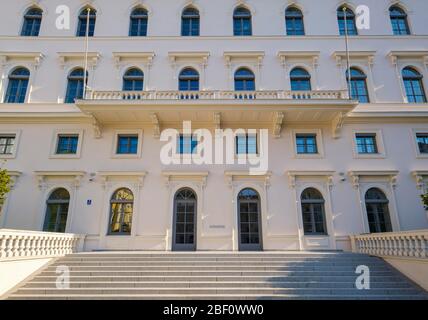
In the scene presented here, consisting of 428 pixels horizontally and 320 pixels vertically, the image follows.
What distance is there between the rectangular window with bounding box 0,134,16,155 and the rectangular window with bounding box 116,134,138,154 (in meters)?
5.30

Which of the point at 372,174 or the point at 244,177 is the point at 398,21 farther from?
the point at 244,177

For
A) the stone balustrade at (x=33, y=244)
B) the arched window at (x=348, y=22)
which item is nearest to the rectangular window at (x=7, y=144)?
the stone balustrade at (x=33, y=244)

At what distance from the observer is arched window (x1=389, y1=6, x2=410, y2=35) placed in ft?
49.9

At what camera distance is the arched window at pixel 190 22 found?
49.8 ft

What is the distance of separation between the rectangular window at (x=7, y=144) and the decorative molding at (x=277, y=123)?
524 inches

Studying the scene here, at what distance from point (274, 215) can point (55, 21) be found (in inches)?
666

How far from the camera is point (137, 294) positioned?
23.3 ft

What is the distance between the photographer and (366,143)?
42.6ft

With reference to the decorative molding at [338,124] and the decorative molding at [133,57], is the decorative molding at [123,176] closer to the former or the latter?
the decorative molding at [133,57]

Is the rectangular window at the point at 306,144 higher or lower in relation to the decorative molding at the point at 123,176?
higher

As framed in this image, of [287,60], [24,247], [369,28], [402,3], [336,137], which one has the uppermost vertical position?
[402,3]

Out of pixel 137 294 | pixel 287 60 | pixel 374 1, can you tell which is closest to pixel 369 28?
pixel 374 1

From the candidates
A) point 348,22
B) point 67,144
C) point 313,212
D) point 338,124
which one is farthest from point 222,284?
point 348,22

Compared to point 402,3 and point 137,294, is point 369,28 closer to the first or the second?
point 402,3
